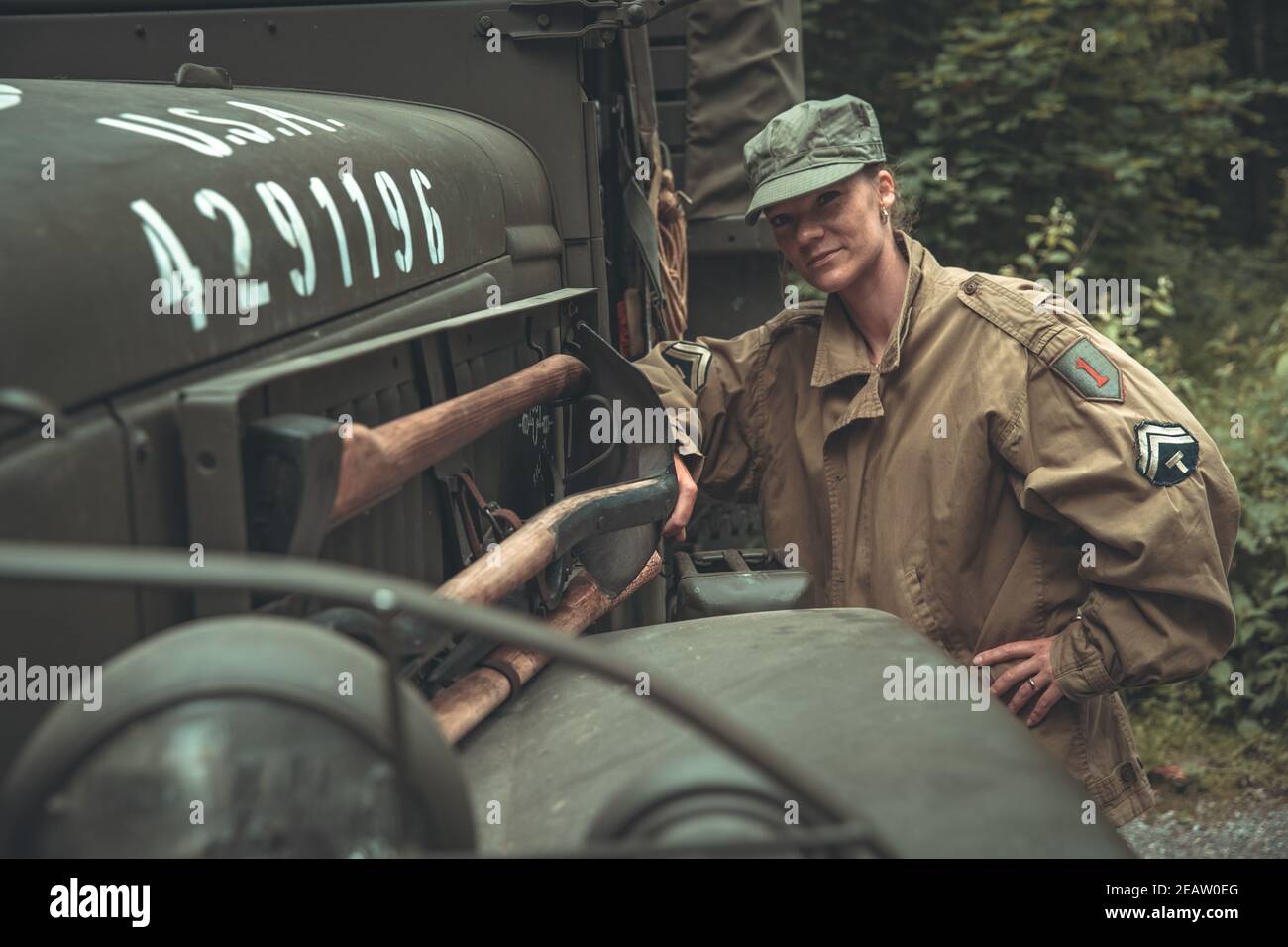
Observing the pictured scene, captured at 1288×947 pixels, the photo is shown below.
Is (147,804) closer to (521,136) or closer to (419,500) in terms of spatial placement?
(419,500)

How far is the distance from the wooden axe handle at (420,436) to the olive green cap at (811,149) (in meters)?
0.67

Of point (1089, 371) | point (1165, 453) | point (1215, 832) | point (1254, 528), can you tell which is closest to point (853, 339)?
point (1089, 371)

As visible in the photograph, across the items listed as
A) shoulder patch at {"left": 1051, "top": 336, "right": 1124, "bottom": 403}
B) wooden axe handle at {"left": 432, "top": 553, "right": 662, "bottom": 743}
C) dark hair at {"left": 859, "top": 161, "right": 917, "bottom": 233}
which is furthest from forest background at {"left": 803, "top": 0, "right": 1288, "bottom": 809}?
wooden axe handle at {"left": 432, "top": 553, "right": 662, "bottom": 743}

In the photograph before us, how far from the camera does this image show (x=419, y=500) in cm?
183

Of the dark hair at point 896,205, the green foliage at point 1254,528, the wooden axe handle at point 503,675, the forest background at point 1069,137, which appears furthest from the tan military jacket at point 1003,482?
the forest background at point 1069,137

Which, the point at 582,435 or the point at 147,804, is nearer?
the point at 147,804

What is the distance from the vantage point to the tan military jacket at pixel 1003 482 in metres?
2.36

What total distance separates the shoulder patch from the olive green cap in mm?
496

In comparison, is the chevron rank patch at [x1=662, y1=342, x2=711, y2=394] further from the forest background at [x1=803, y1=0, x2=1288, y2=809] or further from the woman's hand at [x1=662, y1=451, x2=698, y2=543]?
the forest background at [x1=803, y1=0, x2=1288, y2=809]

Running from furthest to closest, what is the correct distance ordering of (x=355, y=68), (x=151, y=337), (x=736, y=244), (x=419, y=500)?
(x=736, y=244)
(x=355, y=68)
(x=419, y=500)
(x=151, y=337)

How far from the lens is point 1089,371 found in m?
2.43
